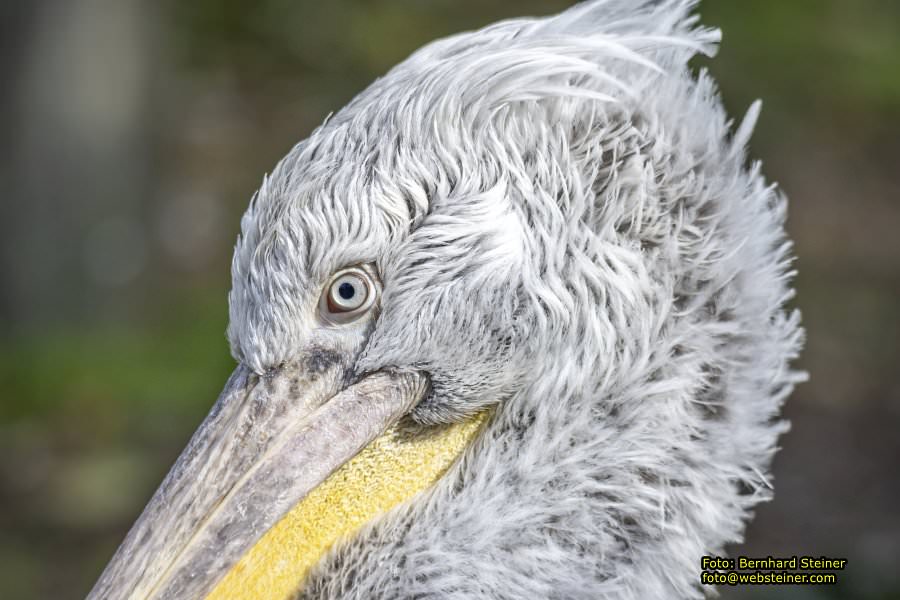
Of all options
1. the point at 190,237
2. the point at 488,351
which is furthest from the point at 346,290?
the point at 190,237

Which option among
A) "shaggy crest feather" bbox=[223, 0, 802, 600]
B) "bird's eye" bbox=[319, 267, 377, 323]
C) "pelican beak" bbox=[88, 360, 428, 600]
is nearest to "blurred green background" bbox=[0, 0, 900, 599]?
"shaggy crest feather" bbox=[223, 0, 802, 600]

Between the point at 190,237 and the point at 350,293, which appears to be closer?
the point at 350,293

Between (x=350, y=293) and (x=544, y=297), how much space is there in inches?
17.7

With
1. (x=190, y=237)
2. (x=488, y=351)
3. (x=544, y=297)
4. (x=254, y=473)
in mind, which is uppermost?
(x=190, y=237)

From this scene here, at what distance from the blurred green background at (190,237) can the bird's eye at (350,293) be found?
7.33ft

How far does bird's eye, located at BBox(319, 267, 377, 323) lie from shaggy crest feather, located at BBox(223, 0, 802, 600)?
1.2 inches

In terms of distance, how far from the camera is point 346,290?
252 centimetres

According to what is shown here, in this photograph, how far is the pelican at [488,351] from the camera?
2518 mm

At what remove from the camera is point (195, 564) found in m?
2.54

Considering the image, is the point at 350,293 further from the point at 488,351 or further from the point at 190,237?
the point at 190,237

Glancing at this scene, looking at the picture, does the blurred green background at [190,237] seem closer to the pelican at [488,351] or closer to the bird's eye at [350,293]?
the pelican at [488,351]

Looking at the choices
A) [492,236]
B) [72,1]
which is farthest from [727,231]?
[72,1]

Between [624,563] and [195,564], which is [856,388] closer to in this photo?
[624,563]

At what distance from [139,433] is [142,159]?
203cm
